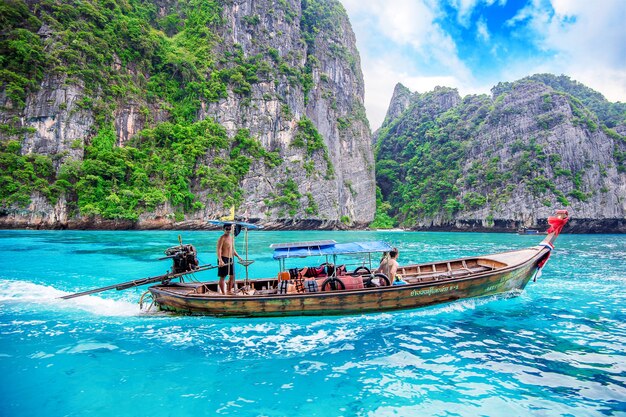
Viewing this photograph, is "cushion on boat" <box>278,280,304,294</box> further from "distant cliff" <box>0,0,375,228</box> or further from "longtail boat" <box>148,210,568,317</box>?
"distant cliff" <box>0,0,375,228</box>

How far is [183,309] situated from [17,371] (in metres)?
3.29

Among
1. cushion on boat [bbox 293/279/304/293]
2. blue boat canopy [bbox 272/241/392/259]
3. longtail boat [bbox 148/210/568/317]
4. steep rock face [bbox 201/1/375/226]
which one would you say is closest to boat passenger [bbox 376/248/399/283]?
longtail boat [bbox 148/210/568/317]

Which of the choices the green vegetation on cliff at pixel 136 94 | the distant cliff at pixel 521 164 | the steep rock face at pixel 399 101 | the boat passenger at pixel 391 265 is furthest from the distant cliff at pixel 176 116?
the steep rock face at pixel 399 101

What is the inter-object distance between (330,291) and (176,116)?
159 feet

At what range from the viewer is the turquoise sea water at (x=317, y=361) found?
427 centimetres

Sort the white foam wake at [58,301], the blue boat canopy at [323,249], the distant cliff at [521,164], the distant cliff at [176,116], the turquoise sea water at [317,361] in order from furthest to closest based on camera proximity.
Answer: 1. the distant cliff at [521,164]
2. the distant cliff at [176,116]
3. the blue boat canopy at [323,249]
4. the white foam wake at [58,301]
5. the turquoise sea water at [317,361]

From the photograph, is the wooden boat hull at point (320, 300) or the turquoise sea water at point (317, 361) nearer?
the turquoise sea water at point (317, 361)

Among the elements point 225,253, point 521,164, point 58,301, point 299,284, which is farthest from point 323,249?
point 521,164

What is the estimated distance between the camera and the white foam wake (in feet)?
28.3

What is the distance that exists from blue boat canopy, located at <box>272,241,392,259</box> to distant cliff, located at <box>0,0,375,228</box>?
3423cm

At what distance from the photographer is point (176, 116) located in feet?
159

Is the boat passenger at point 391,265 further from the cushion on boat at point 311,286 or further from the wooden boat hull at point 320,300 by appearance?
the cushion on boat at point 311,286

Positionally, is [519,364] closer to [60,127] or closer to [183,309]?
[183,309]

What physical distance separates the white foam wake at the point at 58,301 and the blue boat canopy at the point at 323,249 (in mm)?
4181
